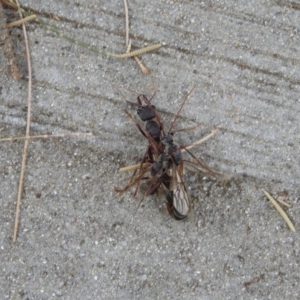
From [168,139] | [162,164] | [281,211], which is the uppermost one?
[168,139]

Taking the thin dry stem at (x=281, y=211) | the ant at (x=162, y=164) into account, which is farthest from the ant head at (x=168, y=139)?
the thin dry stem at (x=281, y=211)

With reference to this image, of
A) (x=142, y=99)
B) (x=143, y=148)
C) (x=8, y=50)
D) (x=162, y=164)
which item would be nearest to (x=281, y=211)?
(x=162, y=164)

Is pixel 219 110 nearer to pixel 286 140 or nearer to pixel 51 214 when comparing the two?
pixel 286 140

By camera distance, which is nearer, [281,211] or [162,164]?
[162,164]

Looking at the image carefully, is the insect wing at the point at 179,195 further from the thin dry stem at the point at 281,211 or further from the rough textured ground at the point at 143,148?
the thin dry stem at the point at 281,211

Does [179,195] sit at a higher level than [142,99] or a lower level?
lower

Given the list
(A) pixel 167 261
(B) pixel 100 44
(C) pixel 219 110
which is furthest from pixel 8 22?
(A) pixel 167 261

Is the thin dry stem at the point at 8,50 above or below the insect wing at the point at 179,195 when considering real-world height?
above

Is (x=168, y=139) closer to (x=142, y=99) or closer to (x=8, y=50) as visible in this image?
(x=142, y=99)
